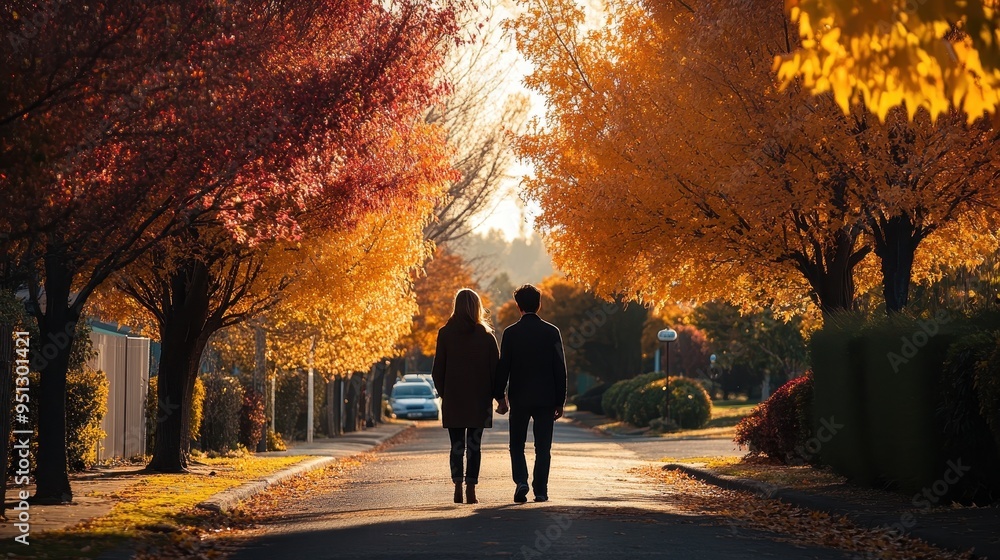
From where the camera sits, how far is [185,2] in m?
11.8

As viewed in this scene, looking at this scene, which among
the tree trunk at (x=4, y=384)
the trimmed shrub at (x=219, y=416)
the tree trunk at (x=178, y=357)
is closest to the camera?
the tree trunk at (x=4, y=384)

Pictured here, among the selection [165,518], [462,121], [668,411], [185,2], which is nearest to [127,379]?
[165,518]

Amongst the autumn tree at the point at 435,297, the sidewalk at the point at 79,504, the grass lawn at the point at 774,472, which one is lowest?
the grass lawn at the point at 774,472

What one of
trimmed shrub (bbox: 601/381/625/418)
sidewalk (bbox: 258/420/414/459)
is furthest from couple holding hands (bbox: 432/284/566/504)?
trimmed shrub (bbox: 601/381/625/418)

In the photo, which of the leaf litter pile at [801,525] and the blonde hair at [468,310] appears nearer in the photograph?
the leaf litter pile at [801,525]

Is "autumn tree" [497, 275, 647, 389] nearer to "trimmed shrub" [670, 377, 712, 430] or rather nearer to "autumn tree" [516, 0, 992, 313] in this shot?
"trimmed shrub" [670, 377, 712, 430]

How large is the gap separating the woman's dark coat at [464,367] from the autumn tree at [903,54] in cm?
757

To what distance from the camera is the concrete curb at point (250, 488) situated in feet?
47.9

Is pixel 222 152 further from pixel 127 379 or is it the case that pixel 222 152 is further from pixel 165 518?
pixel 127 379

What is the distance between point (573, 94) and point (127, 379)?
8.55 metres

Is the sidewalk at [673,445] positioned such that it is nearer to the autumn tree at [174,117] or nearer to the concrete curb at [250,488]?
the concrete curb at [250,488]

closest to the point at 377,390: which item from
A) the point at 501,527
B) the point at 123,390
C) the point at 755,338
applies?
the point at 755,338

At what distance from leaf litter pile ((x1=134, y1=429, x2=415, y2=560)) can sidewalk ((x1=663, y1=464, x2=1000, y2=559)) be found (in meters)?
5.62

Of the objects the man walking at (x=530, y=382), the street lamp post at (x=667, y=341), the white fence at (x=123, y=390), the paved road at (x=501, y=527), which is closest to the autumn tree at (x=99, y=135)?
the paved road at (x=501, y=527)
